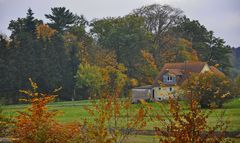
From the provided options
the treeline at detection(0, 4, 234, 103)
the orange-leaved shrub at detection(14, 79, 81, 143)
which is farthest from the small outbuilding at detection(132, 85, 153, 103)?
the orange-leaved shrub at detection(14, 79, 81, 143)

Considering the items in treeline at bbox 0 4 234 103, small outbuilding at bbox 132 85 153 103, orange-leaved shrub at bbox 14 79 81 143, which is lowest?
orange-leaved shrub at bbox 14 79 81 143

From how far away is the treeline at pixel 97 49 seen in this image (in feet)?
214

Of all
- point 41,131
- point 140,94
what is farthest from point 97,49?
point 41,131

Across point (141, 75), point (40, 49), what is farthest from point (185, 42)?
point (40, 49)

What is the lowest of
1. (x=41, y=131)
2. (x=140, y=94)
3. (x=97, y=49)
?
(x=41, y=131)

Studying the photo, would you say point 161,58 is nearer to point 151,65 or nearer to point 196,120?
point 151,65

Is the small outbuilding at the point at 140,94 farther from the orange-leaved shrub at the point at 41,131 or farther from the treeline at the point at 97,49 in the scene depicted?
the orange-leaved shrub at the point at 41,131

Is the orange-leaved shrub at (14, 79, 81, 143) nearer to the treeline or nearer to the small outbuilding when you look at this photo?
the small outbuilding

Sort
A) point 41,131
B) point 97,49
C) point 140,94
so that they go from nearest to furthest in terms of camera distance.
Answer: point 41,131, point 140,94, point 97,49

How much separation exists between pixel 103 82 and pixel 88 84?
116 inches

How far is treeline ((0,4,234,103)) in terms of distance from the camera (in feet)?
214

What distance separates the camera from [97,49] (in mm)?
70250

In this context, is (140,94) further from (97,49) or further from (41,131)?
(41,131)

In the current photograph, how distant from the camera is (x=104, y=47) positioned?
7088 cm
